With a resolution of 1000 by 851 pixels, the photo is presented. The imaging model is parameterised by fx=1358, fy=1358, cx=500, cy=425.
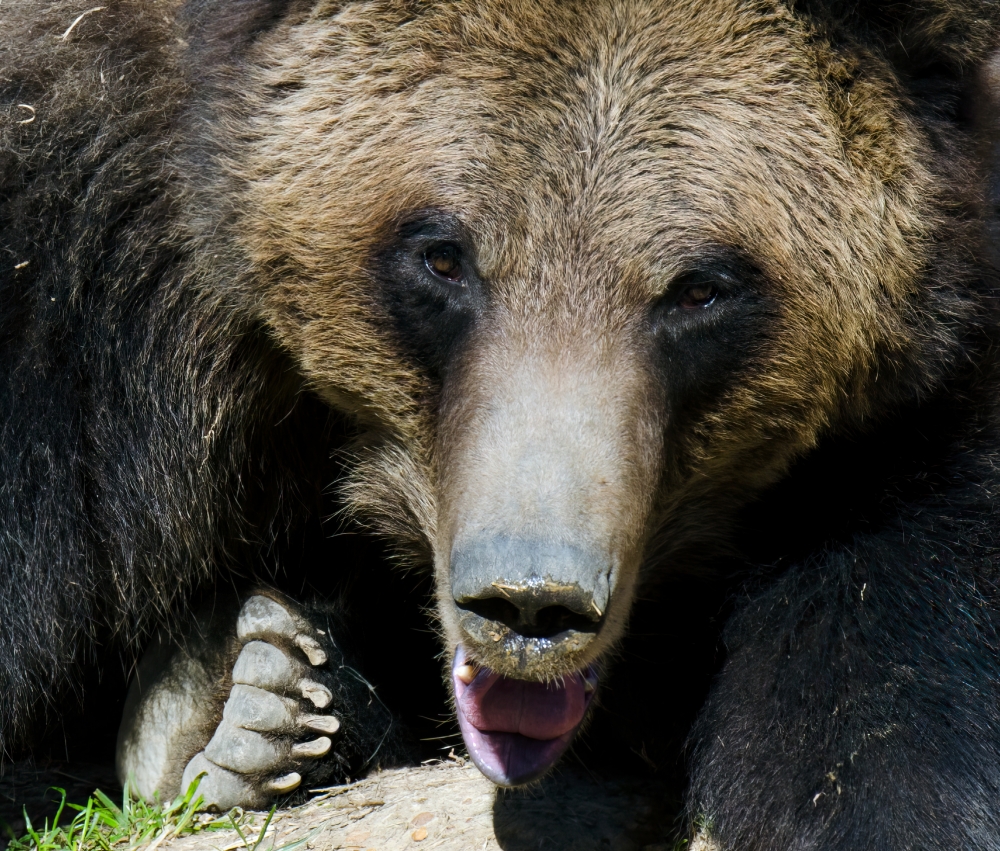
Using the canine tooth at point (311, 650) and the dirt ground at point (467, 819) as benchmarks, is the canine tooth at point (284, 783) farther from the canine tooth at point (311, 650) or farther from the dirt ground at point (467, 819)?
the canine tooth at point (311, 650)

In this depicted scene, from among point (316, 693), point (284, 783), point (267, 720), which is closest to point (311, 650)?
point (316, 693)

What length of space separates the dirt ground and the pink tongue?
0.52m

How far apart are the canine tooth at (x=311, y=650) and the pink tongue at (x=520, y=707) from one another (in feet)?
3.22

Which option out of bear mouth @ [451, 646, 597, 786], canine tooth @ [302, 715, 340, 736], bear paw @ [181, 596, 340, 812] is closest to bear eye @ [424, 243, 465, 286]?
bear mouth @ [451, 646, 597, 786]

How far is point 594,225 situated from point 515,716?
1291 millimetres

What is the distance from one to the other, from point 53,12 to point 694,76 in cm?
198

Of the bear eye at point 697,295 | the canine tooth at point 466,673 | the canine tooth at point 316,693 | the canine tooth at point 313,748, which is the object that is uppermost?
the bear eye at point 697,295

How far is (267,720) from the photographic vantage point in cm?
424

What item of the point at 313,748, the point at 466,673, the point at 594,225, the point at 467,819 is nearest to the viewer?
the point at 594,225

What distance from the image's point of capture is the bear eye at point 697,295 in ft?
11.6

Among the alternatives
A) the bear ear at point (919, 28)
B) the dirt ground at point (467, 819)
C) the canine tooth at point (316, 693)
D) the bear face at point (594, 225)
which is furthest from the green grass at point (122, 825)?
the bear ear at point (919, 28)

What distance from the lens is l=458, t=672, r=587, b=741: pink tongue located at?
3.54m

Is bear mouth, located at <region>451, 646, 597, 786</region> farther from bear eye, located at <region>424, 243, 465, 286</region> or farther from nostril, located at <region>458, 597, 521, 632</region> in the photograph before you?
bear eye, located at <region>424, 243, 465, 286</region>

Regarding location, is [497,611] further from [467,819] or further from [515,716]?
[467,819]
